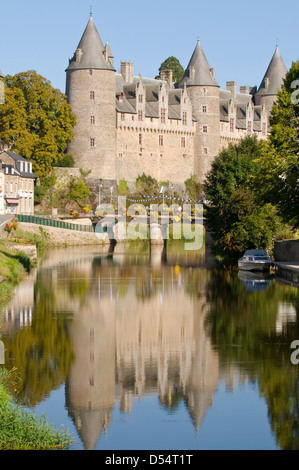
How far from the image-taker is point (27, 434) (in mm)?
11547

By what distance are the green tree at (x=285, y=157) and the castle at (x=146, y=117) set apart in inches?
1244

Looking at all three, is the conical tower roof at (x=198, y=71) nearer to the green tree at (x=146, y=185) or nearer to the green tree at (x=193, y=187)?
the green tree at (x=193, y=187)

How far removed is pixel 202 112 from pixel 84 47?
15.5 metres

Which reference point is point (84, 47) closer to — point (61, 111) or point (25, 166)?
point (61, 111)

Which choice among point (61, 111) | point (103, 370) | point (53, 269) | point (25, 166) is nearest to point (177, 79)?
point (61, 111)

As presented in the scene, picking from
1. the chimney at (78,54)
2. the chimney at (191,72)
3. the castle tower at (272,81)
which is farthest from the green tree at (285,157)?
the castle tower at (272,81)

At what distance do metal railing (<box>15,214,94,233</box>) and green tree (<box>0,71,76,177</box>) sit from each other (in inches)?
278

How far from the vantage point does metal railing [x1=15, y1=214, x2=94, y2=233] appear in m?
47.5

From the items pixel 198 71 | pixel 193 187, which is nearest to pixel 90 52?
pixel 198 71

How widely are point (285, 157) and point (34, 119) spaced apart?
28176 mm

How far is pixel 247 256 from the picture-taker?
33625 millimetres

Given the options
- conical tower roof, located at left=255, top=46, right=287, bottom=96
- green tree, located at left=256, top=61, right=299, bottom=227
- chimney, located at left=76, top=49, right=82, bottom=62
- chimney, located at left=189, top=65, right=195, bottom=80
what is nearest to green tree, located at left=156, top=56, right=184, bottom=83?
conical tower roof, located at left=255, top=46, right=287, bottom=96

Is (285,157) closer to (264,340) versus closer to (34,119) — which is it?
(264,340)

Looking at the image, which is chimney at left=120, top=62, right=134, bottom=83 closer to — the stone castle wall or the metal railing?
the stone castle wall
